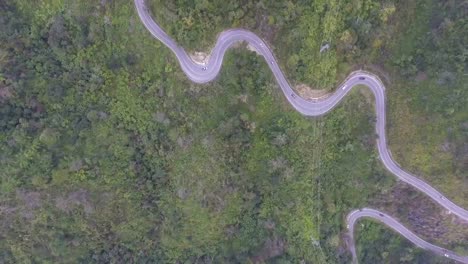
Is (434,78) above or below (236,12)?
below

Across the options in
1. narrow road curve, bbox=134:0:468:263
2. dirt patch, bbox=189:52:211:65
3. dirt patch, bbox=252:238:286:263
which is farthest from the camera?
dirt patch, bbox=252:238:286:263

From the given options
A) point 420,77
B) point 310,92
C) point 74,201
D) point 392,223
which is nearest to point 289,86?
point 310,92

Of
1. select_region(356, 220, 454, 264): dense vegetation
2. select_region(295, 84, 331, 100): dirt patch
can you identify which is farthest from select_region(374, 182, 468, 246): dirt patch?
select_region(295, 84, 331, 100): dirt patch

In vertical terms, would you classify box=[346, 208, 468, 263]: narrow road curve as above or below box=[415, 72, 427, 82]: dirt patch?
below

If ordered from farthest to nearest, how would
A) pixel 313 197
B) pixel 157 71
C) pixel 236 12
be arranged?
pixel 313 197 → pixel 157 71 → pixel 236 12

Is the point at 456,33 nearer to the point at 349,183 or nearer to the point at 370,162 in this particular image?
the point at 370,162

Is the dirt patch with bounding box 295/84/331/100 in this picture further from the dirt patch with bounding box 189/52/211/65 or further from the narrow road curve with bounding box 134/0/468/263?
Answer: the dirt patch with bounding box 189/52/211/65

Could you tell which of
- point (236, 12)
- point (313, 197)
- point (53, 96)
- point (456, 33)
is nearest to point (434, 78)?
point (456, 33)
